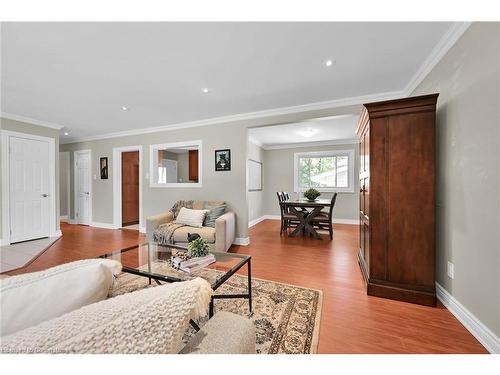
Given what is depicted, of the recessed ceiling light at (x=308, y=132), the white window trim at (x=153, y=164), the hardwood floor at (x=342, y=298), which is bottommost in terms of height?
the hardwood floor at (x=342, y=298)

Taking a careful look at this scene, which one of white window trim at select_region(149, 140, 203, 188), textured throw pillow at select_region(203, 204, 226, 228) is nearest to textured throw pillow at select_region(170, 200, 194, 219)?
white window trim at select_region(149, 140, 203, 188)

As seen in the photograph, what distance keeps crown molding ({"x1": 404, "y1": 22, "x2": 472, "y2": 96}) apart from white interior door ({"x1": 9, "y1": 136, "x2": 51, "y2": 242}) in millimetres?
6536

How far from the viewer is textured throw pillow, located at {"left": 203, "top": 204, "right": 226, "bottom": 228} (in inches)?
141

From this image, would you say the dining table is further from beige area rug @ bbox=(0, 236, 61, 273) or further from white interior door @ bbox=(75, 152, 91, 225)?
white interior door @ bbox=(75, 152, 91, 225)

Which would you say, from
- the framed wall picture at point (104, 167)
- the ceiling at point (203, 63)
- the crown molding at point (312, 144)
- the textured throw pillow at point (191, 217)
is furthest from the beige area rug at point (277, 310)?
the crown molding at point (312, 144)

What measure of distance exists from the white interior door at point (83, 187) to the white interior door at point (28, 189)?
128cm

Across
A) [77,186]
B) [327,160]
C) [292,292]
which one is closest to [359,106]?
[292,292]

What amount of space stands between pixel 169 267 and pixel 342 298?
66.9 inches

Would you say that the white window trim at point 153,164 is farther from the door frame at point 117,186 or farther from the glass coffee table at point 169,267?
the glass coffee table at point 169,267

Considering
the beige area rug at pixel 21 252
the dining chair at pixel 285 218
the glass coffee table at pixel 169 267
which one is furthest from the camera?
the dining chair at pixel 285 218

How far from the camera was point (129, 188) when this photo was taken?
5781mm

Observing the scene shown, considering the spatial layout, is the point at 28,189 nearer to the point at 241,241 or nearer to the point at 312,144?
the point at 241,241

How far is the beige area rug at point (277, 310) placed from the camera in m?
1.46
